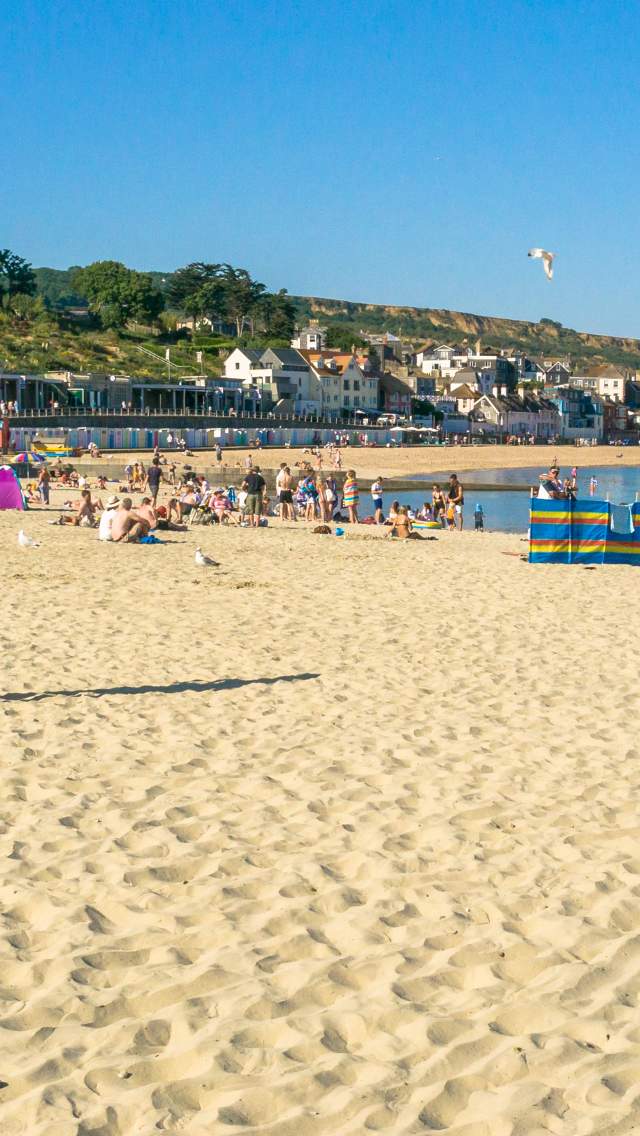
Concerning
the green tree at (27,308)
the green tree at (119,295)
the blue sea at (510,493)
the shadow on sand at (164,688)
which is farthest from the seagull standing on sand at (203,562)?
the green tree at (119,295)

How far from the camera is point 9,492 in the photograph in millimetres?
27625

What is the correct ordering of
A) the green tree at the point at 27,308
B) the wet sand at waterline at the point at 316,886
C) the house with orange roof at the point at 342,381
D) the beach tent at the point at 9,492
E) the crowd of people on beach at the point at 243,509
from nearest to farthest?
the wet sand at waterline at the point at 316,886, the crowd of people on beach at the point at 243,509, the beach tent at the point at 9,492, the house with orange roof at the point at 342,381, the green tree at the point at 27,308

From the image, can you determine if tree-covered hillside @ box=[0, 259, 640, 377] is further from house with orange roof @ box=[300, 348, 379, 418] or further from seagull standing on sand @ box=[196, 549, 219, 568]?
seagull standing on sand @ box=[196, 549, 219, 568]

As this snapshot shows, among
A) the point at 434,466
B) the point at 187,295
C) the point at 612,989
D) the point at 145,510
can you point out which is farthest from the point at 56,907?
the point at 187,295

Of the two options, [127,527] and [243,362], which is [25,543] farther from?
[243,362]

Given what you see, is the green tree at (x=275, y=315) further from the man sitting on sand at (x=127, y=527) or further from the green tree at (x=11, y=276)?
the man sitting on sand at (x=127, y=527)

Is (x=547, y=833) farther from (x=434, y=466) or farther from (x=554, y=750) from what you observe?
(x=434, y=466)

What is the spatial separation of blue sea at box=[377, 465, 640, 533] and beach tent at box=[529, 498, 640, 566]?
527 inches

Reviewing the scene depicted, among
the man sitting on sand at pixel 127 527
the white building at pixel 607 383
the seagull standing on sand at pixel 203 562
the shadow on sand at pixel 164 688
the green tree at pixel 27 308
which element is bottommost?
the shadow on sand at pixel 164 688

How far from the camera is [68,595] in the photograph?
13508mm

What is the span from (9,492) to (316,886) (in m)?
24.0

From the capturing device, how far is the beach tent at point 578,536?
19906mm

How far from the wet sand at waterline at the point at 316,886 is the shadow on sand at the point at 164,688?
4cm

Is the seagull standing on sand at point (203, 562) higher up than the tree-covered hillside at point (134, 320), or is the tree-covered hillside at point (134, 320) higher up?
the tree-covered hillside at point (134, 320)
